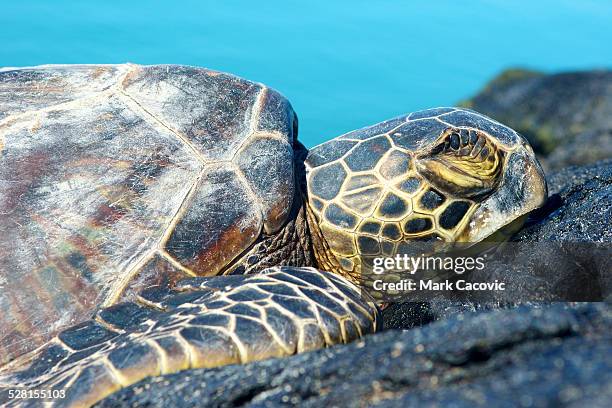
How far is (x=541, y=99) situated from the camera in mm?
10383

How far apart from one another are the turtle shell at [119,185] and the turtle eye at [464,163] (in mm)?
637

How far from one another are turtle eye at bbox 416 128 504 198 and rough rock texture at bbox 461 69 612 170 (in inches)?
240

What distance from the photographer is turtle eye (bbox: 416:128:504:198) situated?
311 cm

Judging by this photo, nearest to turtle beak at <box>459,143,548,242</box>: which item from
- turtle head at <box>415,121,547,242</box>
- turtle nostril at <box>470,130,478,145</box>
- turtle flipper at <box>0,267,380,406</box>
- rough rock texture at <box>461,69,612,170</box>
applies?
turtle head at <box>415,121,547,242</box>

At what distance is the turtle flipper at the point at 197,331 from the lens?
2.19m

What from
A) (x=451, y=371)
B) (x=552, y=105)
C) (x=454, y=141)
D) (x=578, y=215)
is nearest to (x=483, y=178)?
(x=454, y=141)

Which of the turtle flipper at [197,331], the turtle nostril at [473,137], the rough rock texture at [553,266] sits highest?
the turtle nostril at [473,137]

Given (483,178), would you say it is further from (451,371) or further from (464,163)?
(451,371)

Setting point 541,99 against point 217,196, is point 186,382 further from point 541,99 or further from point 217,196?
point 541,99

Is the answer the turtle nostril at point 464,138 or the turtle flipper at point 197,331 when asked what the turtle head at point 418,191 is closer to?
the turtle nostril at point 464,138

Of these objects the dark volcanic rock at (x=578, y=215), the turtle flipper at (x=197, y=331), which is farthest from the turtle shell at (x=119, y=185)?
the dark volcanic rock at (x=578, y=215)

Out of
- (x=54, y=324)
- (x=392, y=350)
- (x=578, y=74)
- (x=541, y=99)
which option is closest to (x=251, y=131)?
(x=54, y=324)

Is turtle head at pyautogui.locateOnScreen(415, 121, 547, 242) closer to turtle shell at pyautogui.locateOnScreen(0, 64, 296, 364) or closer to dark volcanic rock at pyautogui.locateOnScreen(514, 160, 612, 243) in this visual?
dark volcanic rock at pyautogui.locateOnScreen(514, 160, 612, 243)

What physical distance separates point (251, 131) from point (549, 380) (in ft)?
6.47
